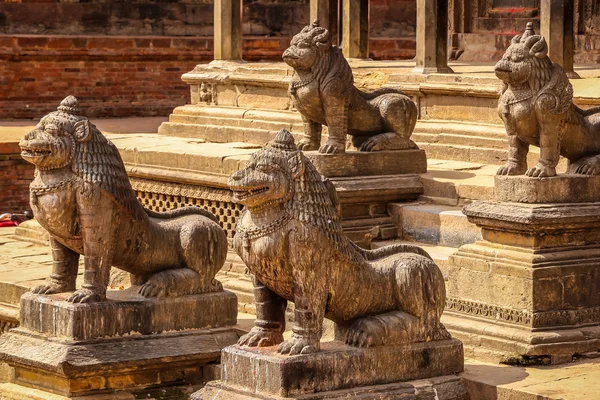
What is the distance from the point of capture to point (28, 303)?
888 cm

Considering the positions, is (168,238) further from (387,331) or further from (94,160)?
(387,331)

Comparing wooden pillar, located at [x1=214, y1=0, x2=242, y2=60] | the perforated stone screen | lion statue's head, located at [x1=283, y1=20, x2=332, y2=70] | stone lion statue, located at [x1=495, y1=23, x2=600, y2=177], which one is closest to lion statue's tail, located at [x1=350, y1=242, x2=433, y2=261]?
stone lion statue, located at [x1=495, y1=23, x2=600, y2=177]

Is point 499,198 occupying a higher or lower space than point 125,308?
higher

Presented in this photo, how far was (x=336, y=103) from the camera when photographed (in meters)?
10.2

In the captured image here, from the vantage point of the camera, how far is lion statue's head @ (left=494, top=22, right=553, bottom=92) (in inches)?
339

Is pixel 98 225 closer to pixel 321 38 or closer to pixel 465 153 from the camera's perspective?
Answer: pixel 321 38

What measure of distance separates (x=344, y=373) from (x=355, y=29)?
7513mm

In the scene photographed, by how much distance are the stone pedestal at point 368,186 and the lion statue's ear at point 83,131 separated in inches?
76.4

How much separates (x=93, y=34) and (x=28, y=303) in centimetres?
1405

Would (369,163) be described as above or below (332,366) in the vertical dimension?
above

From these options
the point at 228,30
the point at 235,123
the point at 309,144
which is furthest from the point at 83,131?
the point at 228,30

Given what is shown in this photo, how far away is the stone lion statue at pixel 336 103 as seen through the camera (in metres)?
10.0

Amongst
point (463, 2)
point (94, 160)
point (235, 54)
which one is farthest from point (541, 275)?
point (463, 2)

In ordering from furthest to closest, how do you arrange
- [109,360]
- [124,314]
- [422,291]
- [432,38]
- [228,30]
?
[228,30]
[432,38]
[124,314]
[109,360]
[422,291]
